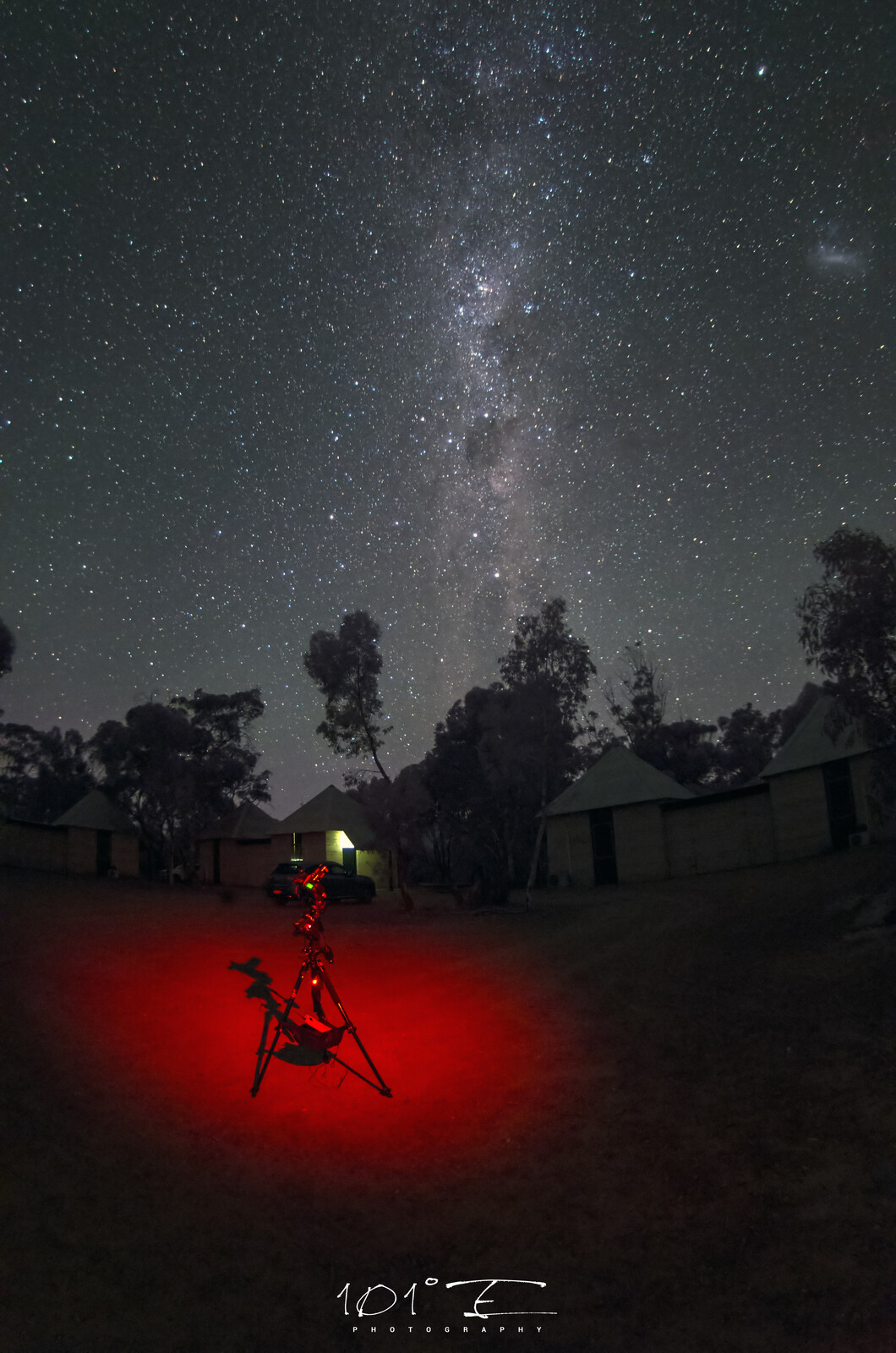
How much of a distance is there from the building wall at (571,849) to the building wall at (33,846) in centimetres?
2122

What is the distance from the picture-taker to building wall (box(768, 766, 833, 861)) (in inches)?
969

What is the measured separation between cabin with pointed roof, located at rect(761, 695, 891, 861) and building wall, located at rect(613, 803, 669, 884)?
4170 mm

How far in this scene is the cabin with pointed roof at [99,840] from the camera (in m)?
35.7

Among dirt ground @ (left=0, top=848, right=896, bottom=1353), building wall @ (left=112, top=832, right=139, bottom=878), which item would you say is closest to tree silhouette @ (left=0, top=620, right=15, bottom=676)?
building wall @ (left=112, top=832, right=139, bottom=878)

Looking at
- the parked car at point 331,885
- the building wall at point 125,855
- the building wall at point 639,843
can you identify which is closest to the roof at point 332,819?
the parked car at point 331,885

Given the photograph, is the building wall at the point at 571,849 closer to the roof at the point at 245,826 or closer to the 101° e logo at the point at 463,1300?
the roof at the point at 245,826

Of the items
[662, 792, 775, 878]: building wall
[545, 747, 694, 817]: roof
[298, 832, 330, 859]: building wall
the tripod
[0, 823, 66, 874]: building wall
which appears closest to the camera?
the tripod

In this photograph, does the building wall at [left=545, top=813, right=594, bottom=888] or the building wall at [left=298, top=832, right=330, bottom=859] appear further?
the building wall at [left=298, top=832, right=330, bottom=859]

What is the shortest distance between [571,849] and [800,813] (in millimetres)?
8817

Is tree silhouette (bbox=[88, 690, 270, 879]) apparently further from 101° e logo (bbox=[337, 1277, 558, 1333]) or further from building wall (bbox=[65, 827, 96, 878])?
101° e logo (bbox=[337, 1277, 558, 1333])

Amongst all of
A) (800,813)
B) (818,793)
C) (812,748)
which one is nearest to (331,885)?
(800,813)

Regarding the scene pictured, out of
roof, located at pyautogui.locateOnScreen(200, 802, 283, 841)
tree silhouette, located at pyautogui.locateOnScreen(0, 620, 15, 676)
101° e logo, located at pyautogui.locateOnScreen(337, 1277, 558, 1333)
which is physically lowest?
101° e logo, located at pyautogui.locateOnScreen(337, 1277, 558, 1333)

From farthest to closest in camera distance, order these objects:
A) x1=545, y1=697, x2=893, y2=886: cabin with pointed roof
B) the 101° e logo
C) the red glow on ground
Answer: x1=545, y1=697, x2=893, y2=886: cabin with pointed roof → the red glow on ground → the 101° e logo

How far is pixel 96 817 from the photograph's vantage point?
122 feet
